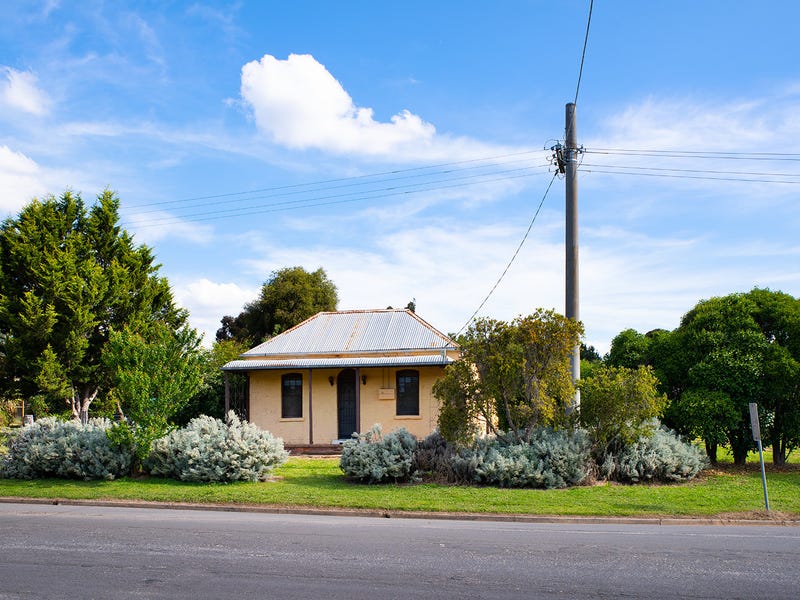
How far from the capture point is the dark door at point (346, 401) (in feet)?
79.4

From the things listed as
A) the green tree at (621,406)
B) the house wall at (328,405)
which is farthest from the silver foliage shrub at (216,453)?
the green tree at (621,406)

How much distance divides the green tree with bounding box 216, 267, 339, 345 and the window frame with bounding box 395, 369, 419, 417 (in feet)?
67.1

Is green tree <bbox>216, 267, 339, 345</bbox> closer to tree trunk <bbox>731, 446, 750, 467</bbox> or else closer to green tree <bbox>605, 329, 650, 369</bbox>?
green tree <bbox>605, 329, 650, 369</bbox>

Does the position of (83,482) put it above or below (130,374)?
below

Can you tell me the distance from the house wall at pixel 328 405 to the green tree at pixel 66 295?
16.1ft

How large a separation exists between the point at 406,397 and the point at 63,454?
11157 millimetres

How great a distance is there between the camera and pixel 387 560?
26.4 ft

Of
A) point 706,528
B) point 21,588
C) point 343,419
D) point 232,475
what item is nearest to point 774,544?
point 706,528

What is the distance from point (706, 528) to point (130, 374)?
12067mm

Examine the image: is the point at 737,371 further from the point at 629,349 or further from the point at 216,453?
the point at 216,453

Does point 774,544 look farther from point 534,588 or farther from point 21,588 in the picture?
point 21,588

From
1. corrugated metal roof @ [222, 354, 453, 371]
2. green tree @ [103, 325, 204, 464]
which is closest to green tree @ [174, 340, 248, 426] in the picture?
corrugated metal roof @ [222, 354, 453, 371]

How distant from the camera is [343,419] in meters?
24.3

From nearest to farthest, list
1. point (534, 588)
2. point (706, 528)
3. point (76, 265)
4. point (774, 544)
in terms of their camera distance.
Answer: point (534, 588) < point (774, 544) < point (706, 528) < point (76, 265)
